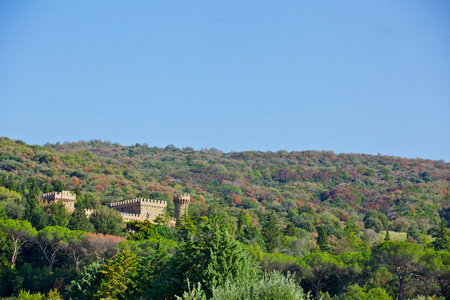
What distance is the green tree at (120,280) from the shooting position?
32.9m

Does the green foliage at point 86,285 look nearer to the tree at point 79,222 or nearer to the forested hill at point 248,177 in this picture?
the tree at point 79,222

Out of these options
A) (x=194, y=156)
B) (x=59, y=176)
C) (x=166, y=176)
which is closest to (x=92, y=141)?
(x=194, y=156)

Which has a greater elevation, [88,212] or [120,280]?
[88,212]

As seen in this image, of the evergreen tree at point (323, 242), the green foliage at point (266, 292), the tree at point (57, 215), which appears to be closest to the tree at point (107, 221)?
the tree at point (57, 215)

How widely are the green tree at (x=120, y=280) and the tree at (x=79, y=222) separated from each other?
15857 mm

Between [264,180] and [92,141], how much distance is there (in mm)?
54990

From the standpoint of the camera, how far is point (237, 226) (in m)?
63.1

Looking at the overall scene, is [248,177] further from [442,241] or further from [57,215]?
[57,215]

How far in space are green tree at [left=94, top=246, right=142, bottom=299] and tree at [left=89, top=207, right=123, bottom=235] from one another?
16.1 m

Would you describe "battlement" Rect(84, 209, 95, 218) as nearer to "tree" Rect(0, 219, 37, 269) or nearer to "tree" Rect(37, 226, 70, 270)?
"tree" Rect(37, 226, 70, 270)

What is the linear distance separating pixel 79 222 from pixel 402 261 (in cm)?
2783

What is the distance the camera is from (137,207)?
59.9 meters

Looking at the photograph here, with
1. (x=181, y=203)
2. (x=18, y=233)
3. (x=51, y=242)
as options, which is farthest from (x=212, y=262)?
(x=181, y=203)

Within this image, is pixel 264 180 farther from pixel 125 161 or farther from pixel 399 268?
pixel 399 268
